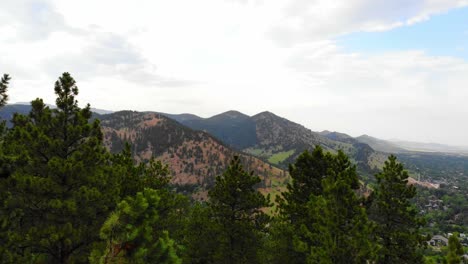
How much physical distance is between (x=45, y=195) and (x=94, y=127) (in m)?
4.90

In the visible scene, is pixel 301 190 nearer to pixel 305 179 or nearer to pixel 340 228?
pixel 305 179

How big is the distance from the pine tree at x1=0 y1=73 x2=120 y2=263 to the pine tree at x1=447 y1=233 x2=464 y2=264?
57.9 ft

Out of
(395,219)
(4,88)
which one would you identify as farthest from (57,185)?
(395,219)

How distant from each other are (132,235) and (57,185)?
823 cm

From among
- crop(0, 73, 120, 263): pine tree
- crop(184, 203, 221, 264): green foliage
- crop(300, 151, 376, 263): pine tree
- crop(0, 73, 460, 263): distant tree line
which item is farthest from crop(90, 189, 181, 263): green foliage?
crop(184, 203, 221, 264): green foliage

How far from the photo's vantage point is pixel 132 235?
1280 cm

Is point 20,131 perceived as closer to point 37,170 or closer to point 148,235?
Answer: point 37,170

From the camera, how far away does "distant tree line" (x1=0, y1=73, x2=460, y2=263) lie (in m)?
14.2

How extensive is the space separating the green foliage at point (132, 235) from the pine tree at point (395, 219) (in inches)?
→ 739

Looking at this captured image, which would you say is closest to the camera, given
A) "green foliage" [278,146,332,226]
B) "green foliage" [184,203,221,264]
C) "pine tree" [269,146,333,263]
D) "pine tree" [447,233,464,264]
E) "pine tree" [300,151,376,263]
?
"pine tree" [447,233,464,264]

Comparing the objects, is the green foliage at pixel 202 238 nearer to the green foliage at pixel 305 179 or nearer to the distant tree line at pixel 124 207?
the distant tree line at pixel 124 207

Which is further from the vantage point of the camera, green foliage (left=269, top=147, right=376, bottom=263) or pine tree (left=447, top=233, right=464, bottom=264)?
green foliage (left=269, top=147, right=376, bottom=263)

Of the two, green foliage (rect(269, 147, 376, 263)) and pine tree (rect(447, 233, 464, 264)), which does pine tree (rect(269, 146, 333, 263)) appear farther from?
pine tree (rect(447, 233, 464, 264))

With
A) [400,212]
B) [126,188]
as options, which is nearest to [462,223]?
[400,212]
